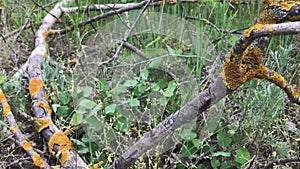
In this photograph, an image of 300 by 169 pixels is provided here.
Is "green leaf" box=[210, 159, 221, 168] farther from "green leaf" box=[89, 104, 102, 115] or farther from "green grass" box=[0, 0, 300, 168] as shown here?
"green leaf" box=[89, 104, 102, 115]

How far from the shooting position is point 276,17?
1386 mm

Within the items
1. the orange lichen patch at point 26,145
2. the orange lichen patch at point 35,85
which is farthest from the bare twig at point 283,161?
the orange lichen patch at point 35,85

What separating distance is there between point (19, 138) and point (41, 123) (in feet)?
0.42

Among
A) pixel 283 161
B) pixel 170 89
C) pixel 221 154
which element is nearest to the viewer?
pixel 283 161

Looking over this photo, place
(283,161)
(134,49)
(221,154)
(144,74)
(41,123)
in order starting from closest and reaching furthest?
(283,161)
(221,154)
(41,123)
(144,74)
(134,49)

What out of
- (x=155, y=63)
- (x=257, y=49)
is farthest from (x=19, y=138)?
(x=257, y=49)

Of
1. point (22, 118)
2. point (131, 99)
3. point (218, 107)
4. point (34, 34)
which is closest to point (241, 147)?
point (218, 107)

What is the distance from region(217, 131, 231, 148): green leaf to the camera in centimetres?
186

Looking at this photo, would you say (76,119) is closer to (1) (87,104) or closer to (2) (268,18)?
(1) (87,104)

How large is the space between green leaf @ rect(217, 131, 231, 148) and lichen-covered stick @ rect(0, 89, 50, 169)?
71 cm

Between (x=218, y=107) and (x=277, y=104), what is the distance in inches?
9.9

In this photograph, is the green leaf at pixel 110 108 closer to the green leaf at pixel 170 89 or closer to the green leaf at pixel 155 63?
the green leaf at pixel 170 89

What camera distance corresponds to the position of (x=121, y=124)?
1.88 meters

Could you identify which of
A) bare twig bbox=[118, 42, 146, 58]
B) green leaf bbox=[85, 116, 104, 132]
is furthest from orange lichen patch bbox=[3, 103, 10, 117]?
bare twig bbox=[118, 42, 146, 58]
